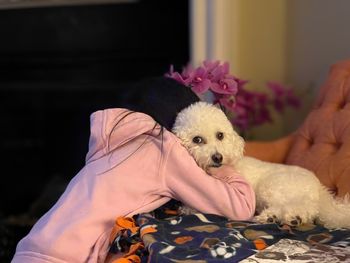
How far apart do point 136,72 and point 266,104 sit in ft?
2.23

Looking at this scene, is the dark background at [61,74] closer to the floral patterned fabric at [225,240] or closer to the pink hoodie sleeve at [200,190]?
the pink hoodie sleeve at [200,190]

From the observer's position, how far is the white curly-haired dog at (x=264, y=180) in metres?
1.30

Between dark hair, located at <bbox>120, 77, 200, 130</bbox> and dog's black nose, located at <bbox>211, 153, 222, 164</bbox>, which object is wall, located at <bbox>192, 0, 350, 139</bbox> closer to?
dark hair, located at <bbox>120, 77, 200, 130</bbox>

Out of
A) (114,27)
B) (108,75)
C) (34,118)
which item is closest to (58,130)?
(34,118)

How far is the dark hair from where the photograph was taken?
4.48ft

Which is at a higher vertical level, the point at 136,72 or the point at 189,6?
the point at 189,6

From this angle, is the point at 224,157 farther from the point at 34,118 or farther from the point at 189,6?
the point at 34,118

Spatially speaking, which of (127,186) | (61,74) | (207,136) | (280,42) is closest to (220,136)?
(207,136)

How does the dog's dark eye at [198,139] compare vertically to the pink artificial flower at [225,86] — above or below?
below

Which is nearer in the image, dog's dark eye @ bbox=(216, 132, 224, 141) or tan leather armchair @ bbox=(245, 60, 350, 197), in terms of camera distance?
dog's dark eye @ bbox=(216, 132, 224, 141)

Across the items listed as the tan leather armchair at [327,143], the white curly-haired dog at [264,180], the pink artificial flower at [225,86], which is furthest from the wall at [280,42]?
the white curly-haired dog at [264,180]

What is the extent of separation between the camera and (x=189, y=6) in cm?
237

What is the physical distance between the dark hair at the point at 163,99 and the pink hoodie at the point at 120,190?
0.04 m

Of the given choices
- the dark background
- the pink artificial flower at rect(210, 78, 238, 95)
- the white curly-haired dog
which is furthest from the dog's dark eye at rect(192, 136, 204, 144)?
the dark background
